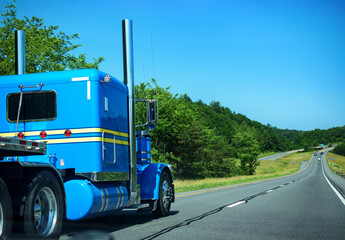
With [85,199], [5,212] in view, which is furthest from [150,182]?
[5,212]

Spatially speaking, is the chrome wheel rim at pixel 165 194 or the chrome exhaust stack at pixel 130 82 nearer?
the chrome exhaust stack at pixel 130 82

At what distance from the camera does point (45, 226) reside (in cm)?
527

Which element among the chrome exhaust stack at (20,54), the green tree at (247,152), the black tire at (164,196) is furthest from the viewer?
the green tree at (247,152)

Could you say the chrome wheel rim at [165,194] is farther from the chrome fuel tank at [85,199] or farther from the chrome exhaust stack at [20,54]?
the chrome exhaust stack at [20,54]

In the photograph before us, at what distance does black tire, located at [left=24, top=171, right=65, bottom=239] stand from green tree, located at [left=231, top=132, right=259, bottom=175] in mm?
93572

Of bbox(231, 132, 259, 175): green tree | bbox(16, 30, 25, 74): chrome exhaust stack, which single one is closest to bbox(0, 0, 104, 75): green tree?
bbox(16, 30, 25, 74): chrome exhaust stack

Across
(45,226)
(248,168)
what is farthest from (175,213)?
(248,168)

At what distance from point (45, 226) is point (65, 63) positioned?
23845 mm

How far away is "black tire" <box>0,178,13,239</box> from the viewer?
4.26m

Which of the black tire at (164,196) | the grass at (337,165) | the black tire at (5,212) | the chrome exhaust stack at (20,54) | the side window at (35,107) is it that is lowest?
the grass at (337,165)

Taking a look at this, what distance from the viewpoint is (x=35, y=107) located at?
6711 millimetres

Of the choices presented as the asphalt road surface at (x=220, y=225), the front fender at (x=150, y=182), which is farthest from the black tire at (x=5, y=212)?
the front fender at (x=150, y=182)

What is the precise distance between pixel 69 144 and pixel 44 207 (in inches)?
60.7

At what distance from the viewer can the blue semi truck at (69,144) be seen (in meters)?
5.18
